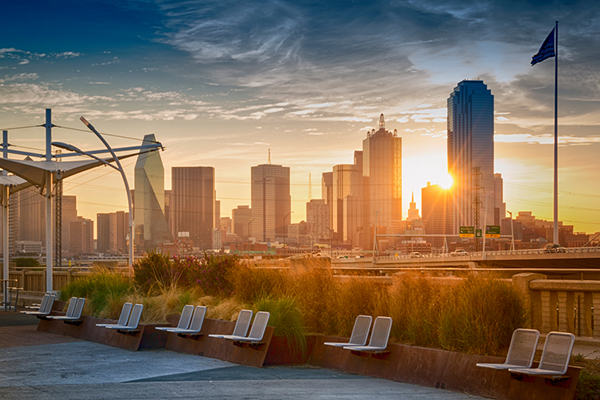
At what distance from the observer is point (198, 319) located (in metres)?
13.8

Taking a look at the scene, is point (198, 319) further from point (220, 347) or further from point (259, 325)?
point (259, 325)

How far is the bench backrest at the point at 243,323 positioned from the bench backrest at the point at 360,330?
2116mm

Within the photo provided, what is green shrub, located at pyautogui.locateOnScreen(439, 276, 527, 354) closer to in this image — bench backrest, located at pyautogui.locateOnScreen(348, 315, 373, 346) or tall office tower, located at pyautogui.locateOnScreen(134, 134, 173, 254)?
bench backrest, located at pyautogui.locateOnScreen(348, 315, 373, 346)

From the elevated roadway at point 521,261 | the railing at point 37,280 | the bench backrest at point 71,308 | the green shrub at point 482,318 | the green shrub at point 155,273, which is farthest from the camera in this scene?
the elevated roadway at point 521,261

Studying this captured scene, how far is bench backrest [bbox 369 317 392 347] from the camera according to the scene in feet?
36.2

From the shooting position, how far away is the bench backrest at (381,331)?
36.2 feet

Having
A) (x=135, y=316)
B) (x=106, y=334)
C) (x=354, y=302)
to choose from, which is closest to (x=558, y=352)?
(x=354, y=302)

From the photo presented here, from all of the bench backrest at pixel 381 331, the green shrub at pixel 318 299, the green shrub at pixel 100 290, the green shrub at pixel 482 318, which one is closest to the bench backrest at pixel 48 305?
the green shrub at pixel 100 290

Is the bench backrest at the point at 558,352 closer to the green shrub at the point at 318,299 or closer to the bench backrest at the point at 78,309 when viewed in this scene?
the green shrub at the point at 318,299

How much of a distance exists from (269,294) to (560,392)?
287 inches

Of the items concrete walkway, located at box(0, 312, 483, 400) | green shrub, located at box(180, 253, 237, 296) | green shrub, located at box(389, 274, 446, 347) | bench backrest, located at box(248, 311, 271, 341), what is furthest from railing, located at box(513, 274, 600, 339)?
green shrub, located at box(180, 253, 237, 296)

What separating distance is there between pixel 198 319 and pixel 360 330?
13.1ft

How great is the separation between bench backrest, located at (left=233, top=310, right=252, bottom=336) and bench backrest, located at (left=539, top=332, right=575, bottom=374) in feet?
19.1

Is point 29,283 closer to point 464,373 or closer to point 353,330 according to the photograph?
point 353,330
